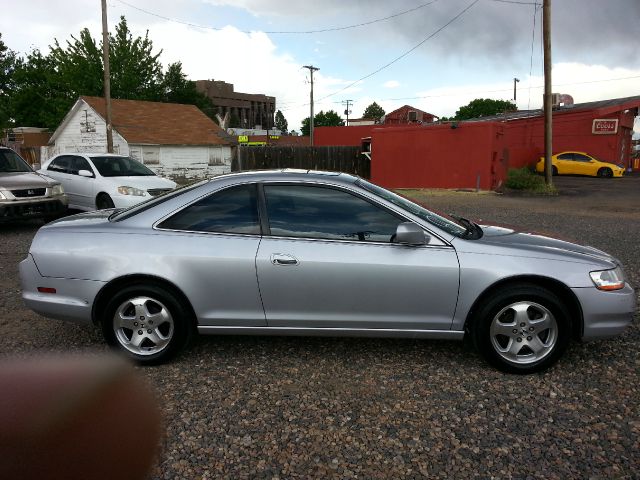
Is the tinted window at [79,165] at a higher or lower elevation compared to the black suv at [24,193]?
higher

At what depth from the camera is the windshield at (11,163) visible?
32.5 ft

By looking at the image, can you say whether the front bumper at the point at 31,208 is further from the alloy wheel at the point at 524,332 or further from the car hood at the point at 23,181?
the alloy wheel at the point at 524,332

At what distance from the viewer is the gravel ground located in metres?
2.63

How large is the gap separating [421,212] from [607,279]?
1.41 meters

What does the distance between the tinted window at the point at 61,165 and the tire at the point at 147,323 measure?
28.5 ft

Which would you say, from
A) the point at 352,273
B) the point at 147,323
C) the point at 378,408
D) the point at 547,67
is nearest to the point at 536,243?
the point at 352,273

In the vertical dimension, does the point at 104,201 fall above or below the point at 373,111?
below

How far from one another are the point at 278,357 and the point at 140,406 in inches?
44.1

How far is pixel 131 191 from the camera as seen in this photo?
10195 mm

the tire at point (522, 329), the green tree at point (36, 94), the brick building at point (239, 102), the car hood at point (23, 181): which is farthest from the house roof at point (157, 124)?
the brick building at point (239, 102)

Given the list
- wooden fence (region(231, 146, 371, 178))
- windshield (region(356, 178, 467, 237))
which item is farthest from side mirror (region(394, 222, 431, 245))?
wooden fence (region(231, 146, 371, 178))

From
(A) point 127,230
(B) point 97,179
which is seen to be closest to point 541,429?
(A) point 127,230

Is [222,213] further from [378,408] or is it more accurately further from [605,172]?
[605,172]

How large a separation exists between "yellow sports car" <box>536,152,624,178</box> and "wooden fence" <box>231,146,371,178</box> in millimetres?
10885
